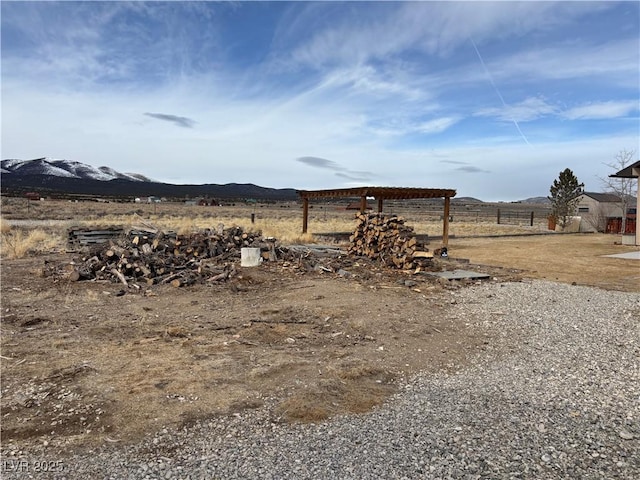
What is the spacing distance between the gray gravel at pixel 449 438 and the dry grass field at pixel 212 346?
28 cm

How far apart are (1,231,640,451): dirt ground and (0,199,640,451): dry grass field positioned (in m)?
0.02

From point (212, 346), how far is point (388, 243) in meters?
7.88

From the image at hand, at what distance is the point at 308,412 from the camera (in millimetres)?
4199

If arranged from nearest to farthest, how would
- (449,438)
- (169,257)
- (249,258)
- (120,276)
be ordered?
(449,438) → (120,276) → (169,257) → (249,258)

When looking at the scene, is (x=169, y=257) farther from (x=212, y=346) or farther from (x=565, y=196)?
(x=565, y=196)

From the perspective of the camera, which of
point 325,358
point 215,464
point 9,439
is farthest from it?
point 325,358

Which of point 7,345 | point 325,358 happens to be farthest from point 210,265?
point 325,358

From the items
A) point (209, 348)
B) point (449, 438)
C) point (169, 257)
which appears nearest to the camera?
point (449, 438)

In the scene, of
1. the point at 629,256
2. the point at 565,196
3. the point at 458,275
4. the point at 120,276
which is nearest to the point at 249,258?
the point at 120,276

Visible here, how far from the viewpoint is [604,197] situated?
3541 cm

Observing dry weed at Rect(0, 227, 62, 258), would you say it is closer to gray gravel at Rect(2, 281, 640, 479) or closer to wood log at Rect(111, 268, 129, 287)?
wood log at Rect(111, 268, 129, 287)

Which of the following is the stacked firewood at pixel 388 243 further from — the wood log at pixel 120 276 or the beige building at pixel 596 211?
the beige building at pixel 596 211

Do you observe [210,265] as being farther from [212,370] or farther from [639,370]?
[639,370]

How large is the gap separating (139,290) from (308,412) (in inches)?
271
